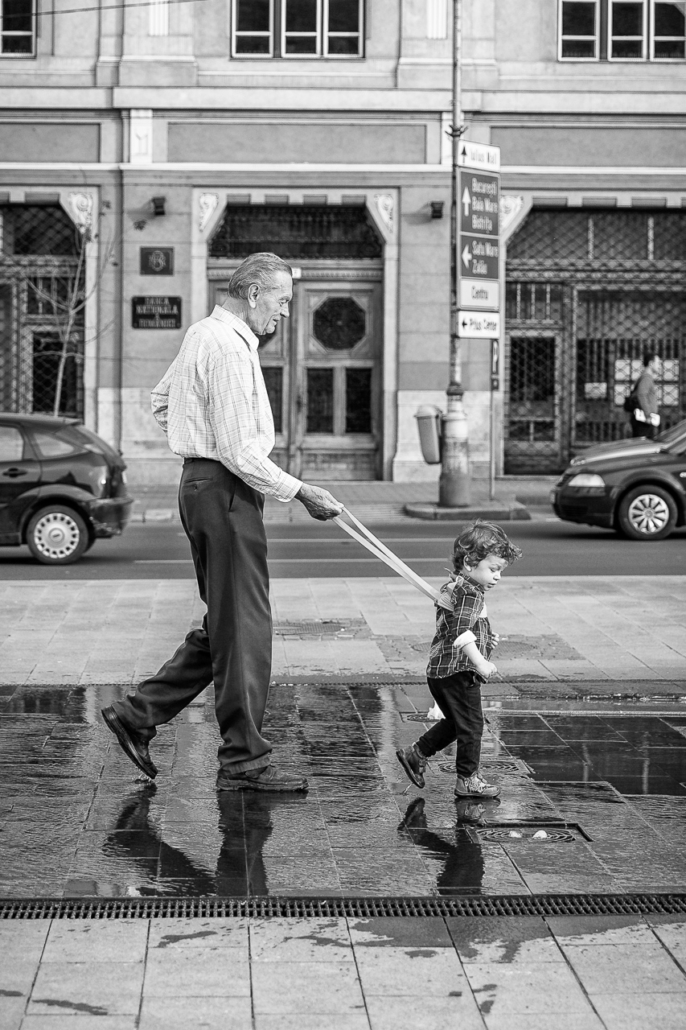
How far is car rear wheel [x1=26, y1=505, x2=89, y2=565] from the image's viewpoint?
47.9ft

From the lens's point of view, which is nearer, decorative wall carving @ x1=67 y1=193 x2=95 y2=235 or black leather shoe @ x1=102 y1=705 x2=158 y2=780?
black leather shoe @ x1=102 y1=705 x2=158 y2=780

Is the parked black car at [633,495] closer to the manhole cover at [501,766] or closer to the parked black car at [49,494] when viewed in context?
the parked black car at [49,494]

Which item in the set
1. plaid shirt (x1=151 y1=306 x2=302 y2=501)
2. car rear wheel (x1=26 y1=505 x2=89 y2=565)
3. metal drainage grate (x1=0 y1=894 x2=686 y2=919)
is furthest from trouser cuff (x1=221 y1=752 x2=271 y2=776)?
car rear wheel (x1=26 y1=505 x2=89 y2=565)

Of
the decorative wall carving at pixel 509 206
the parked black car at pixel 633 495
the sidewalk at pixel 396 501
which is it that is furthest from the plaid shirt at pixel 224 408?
the decorative wall carving at pixel 509 206

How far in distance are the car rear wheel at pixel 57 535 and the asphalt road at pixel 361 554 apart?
0.46ft

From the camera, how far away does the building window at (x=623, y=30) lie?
23516 millimetres

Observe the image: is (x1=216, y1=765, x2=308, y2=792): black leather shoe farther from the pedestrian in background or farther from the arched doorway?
the arched doorway

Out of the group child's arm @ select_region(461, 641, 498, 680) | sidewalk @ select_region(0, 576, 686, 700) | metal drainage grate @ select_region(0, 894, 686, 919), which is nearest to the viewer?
metal drainage grate @ select_region(0, 894, 686, 919)

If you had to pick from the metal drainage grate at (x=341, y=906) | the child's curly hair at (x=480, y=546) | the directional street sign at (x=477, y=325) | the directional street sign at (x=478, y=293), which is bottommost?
the metal drainage grate at (x=341, y=906)

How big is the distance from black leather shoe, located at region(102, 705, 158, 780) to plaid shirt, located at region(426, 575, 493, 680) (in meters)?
1.10

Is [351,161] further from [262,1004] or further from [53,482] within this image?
[262,1004]

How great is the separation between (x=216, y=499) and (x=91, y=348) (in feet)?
59.7

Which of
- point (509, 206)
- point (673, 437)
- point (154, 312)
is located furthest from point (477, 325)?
point (154, 312)

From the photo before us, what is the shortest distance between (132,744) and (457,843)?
1.39 meters
